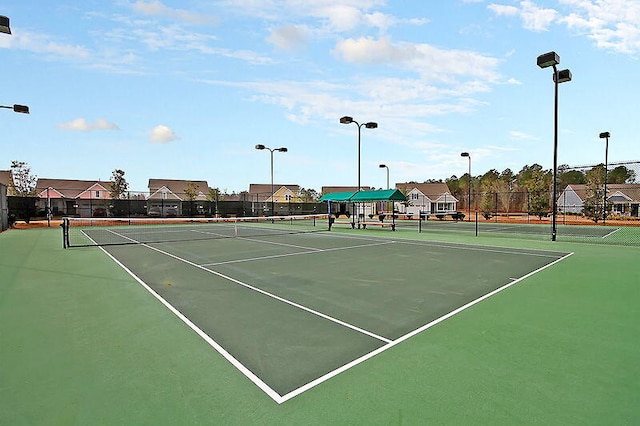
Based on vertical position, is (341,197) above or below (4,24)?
below

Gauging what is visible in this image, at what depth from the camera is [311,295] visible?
6.16m

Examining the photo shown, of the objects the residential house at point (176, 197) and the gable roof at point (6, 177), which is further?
the gable roof at point (6, 177)

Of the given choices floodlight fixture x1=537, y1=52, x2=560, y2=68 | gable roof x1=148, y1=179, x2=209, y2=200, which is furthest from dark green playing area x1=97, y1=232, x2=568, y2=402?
gable roof x1=148, y1=179, x2=209, y2=200

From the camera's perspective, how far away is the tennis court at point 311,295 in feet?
12.1

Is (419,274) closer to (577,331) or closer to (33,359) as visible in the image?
(577,331)

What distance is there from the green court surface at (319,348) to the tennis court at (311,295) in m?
0.03

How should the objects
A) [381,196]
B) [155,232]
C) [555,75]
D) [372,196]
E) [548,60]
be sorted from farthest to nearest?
[372,196]
[155,232]
[381,196]
[555,75]
[548,60]

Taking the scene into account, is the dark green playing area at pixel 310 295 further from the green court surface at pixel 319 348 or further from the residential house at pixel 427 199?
the residential house at pixel 427 199

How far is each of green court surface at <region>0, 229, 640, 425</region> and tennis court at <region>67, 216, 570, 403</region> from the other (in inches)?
1.3

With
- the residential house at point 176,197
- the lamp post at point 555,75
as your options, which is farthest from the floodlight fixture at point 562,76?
the residential house at point 176,197

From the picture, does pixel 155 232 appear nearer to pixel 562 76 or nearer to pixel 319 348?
pixel 319 348

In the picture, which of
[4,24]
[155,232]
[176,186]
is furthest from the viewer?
[176,186]

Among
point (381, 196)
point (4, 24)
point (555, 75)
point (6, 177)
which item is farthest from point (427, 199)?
point (6, 177)

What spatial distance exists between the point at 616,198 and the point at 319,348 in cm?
6019
